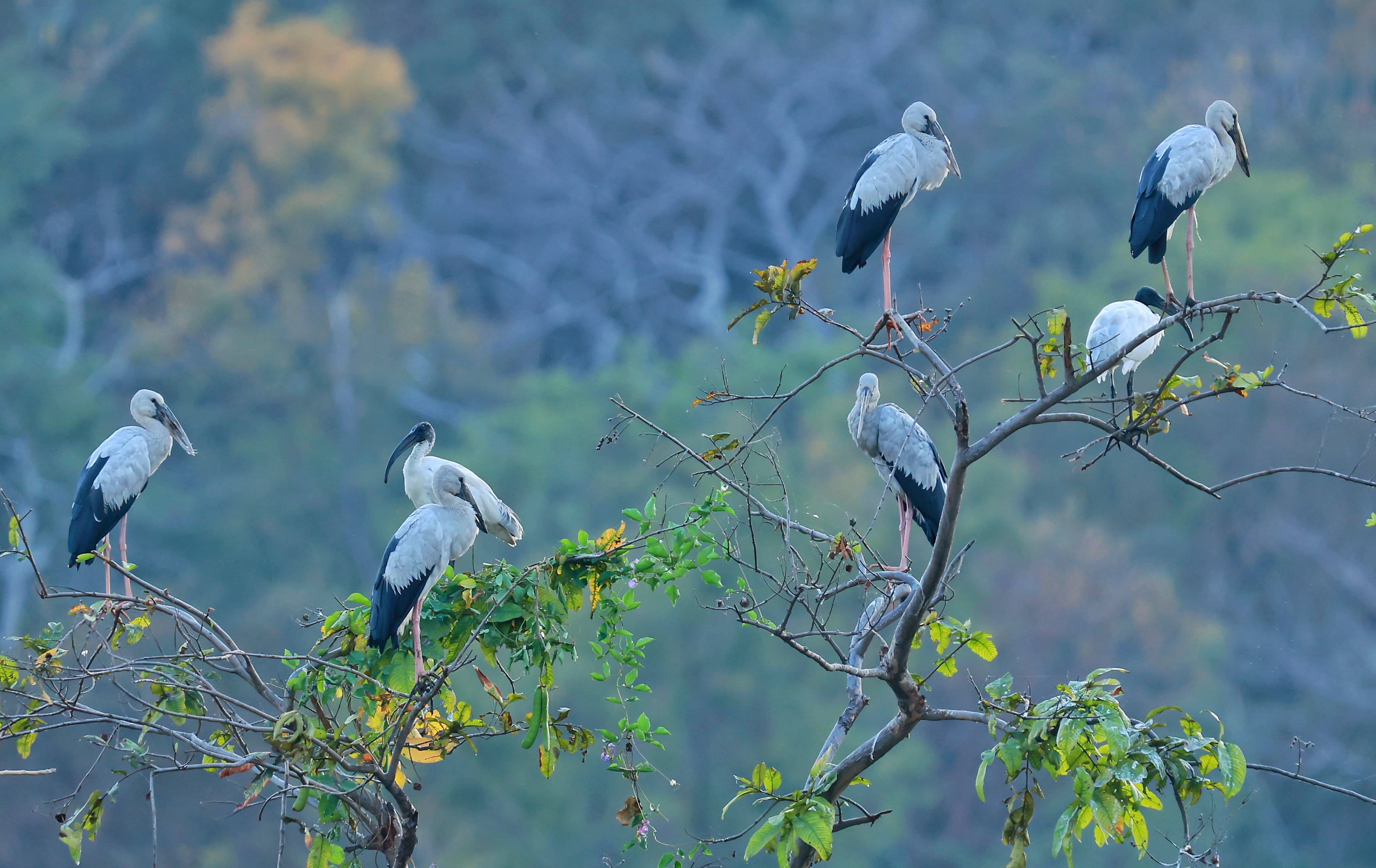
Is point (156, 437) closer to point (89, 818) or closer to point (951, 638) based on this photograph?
point (89, 818)

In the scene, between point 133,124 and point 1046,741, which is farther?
point 133,124

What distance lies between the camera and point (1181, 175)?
6.77 meters

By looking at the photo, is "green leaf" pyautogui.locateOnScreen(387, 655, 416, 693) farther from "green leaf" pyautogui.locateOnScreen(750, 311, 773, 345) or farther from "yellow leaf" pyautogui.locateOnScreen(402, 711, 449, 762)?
"green leaf" pyautogui.locateOnScreen(750, 311, 773, 345)

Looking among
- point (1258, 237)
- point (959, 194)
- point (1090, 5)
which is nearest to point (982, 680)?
point (1258, 237)

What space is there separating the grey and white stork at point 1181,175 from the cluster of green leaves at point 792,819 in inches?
123

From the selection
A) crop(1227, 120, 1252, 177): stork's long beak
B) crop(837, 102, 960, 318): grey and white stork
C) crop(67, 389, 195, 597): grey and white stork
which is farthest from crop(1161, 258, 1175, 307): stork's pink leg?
crop(67, 389, 195, 597): grey and white stork

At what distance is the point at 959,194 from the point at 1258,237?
619cm

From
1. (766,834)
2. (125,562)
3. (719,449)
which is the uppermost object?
(125,562)

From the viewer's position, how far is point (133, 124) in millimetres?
31359

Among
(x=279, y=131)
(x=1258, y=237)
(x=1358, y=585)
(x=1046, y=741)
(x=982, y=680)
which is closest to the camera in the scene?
(x=1046, y=741)

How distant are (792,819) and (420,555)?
182 centimetres

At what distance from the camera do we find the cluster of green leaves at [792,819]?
165 inches

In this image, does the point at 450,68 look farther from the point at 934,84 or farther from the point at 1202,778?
the point at 1202,778

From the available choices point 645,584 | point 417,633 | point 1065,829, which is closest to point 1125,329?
point 645,584
